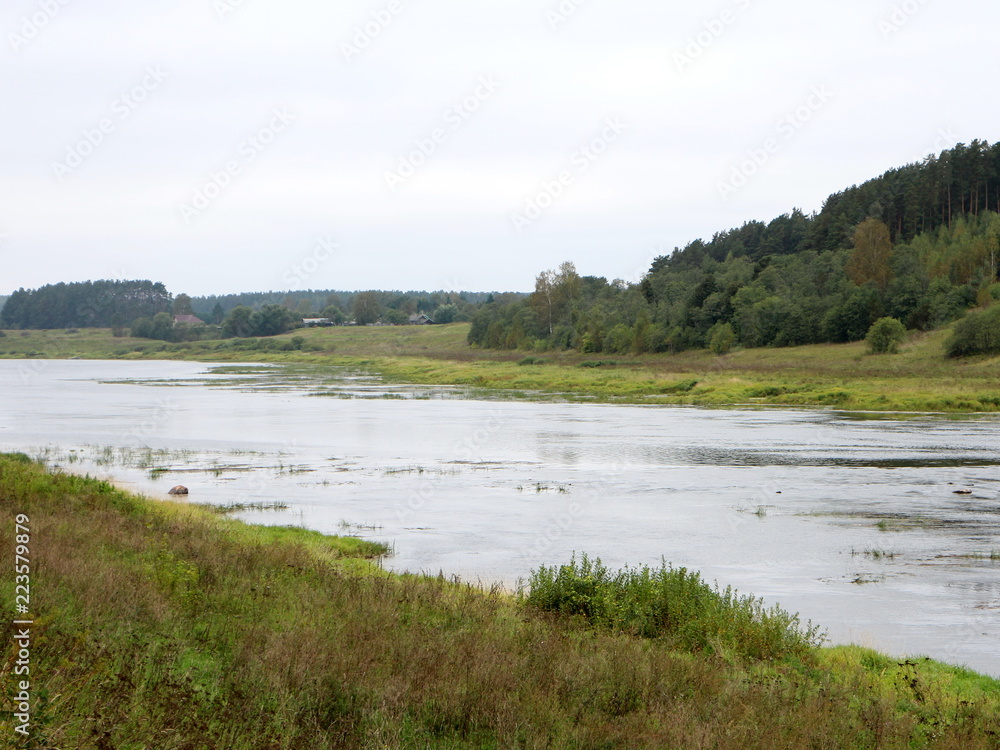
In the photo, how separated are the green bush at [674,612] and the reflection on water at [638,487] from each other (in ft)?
6.51

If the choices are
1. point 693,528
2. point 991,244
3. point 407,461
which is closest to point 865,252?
point 991,244

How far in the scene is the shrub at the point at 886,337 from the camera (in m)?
84.9

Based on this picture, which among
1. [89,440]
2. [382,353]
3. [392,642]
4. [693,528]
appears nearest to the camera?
[392,642]

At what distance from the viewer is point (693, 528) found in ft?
72.5

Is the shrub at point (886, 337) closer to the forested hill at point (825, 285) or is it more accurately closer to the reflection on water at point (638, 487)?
the forested hill at point (825, 285)

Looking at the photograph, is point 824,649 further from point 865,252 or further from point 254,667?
point 865,252

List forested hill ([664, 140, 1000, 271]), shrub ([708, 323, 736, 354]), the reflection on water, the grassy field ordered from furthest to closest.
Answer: forested hill ([664, 140, 1000, 271]) < shrub ([708, 323, 736, 354]) < the grassy field < the reflection on water

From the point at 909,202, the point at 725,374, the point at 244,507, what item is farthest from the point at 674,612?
the point at 909,202

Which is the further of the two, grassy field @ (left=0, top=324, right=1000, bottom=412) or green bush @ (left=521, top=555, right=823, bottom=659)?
grassy field @ (left=0, top=324, right=1000, bottom=412)

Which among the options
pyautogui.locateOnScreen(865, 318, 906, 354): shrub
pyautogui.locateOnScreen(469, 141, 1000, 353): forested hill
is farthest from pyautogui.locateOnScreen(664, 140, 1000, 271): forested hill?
pyautogui.locateOnScreen(865, 318, 906, 354): shrub

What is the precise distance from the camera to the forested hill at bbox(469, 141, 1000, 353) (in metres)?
96.4

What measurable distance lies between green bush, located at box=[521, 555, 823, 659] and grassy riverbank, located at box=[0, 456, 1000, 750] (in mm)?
33

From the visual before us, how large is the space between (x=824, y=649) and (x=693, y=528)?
1016 cm

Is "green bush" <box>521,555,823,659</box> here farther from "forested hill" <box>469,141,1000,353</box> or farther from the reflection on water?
"forested hill" <box>469,141,1000,353</box>
